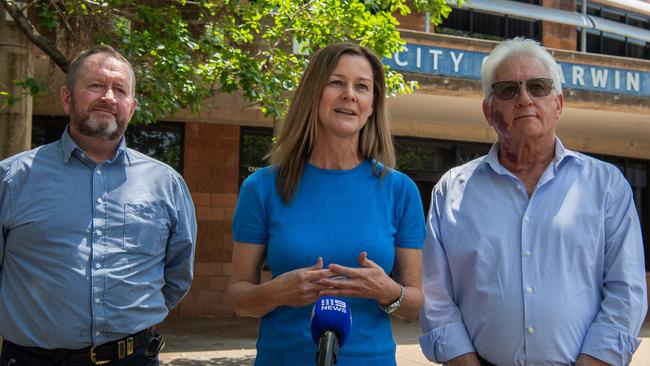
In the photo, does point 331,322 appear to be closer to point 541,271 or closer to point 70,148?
point 541,271

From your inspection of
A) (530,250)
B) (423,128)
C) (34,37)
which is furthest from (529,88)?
(423,128)

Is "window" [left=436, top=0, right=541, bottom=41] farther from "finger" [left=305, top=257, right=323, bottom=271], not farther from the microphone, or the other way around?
the microphone

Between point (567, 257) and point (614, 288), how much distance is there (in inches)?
8.2

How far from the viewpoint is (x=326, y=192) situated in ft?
9.41

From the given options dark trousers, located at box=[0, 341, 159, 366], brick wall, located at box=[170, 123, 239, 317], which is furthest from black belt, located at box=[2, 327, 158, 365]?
brick wall, located at box=[170, 123, 239, 317]

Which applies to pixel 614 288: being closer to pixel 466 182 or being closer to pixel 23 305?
pixel 466 182

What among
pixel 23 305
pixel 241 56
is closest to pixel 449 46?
pixel 241 56

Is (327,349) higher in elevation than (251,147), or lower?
lower

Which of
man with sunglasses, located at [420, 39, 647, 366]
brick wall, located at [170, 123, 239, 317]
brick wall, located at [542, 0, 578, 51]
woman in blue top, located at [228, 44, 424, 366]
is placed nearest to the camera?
woman in blue top, located at [228, 44, 424, 366]

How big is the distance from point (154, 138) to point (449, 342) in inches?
397

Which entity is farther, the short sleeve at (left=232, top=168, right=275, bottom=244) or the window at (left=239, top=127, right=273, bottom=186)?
the window at (left=239, top=127, right=273, bottom=186)

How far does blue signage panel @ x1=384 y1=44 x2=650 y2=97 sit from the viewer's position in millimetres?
10797

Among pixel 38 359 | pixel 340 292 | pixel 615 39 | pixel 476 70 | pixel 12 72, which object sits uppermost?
pixel 615 39

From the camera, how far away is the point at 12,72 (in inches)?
331
